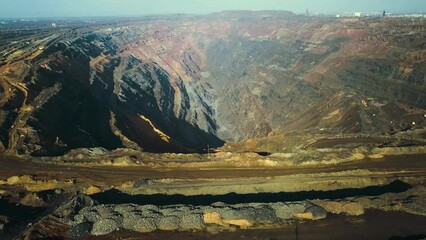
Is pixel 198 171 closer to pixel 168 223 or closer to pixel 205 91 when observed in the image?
pixel 168 223

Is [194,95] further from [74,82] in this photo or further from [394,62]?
[394,62]

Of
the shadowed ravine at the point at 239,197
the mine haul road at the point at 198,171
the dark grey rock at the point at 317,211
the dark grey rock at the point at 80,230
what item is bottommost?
the shadowed ravine at the point at 239,197

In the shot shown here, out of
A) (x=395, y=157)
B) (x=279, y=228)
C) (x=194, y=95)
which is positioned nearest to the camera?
(x=279, y=228)

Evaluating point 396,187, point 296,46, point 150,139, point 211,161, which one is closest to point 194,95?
point 296,46

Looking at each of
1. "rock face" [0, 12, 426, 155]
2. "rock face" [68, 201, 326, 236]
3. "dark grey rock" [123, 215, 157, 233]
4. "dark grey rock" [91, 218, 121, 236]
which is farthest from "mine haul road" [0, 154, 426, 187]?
"dark grey rock" [123, 215, 157, 233]

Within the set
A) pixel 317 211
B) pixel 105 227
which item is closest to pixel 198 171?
pixel 105 227

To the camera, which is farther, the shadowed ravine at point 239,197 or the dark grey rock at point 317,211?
the shadowed ravine at point 239,197

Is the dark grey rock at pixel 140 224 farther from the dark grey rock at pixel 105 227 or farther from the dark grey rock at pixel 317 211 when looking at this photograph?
the dark grey rock at pixel 317 211

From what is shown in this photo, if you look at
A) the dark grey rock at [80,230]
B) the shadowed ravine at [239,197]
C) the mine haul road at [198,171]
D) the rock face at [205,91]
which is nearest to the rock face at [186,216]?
the dark grey rock at [80,230]
